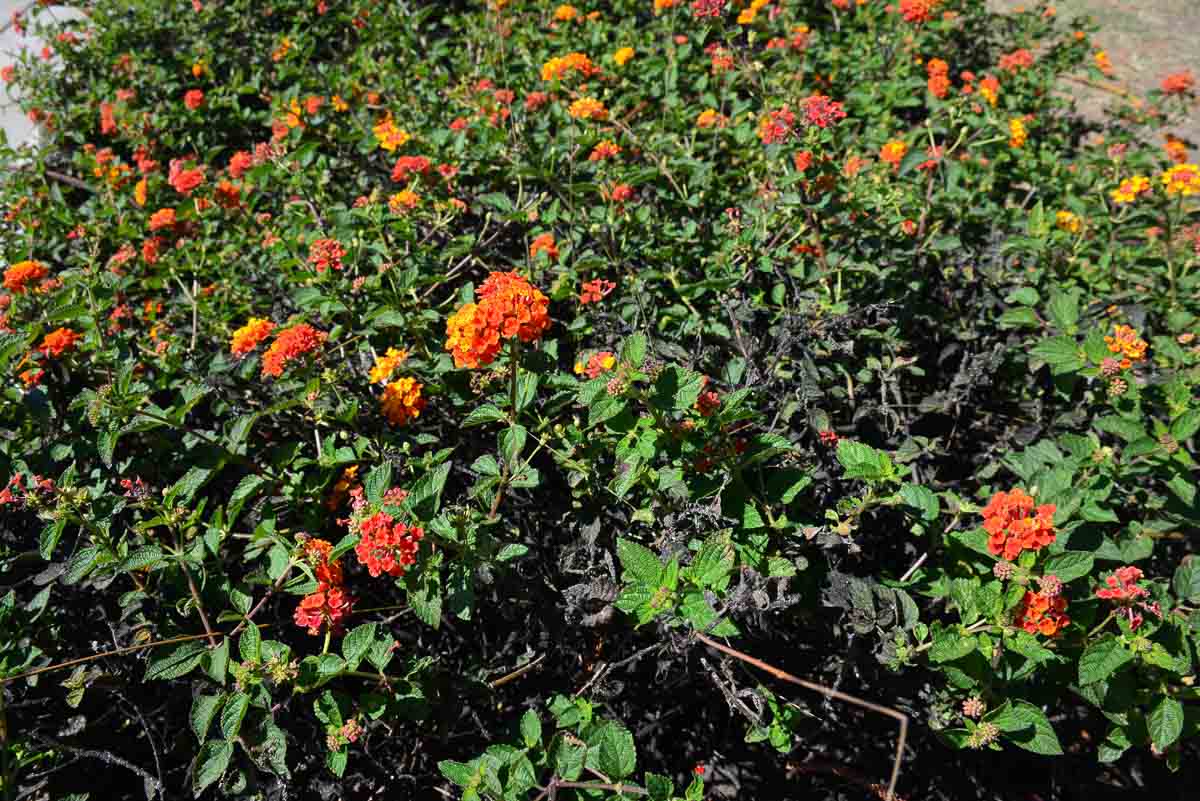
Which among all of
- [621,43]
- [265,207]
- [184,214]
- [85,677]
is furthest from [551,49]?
[85,677]

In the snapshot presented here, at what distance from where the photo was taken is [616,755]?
1.39 metres

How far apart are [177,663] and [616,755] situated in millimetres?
918

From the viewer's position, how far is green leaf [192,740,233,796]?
1.49m

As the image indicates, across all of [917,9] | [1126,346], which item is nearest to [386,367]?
[1126,346]

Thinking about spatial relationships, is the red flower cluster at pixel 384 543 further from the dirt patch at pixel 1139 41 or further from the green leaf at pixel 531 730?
the dirt patch at pixel 1139 41

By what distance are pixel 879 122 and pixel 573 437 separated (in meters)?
2.15

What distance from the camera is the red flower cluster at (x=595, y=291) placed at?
2.18 m

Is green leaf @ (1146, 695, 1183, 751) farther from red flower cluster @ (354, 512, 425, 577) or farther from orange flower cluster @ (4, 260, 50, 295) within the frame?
orange flower cluster @ (4, 260, 50, 295)

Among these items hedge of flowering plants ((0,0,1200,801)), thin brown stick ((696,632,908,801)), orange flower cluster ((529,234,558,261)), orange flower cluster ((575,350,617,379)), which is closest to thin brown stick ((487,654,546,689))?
hedge of flowering plants ((0,0,1200,801))

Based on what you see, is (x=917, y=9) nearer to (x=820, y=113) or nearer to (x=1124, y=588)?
(x=820, y=113)

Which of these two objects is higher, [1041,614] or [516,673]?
[1041,614]

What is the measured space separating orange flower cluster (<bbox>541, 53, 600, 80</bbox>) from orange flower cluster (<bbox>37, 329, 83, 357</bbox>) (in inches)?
71.4

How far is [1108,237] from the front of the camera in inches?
106

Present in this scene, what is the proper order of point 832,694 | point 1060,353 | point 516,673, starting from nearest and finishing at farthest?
1. point 832,694
2. point 516,673
3. point 1060,353
